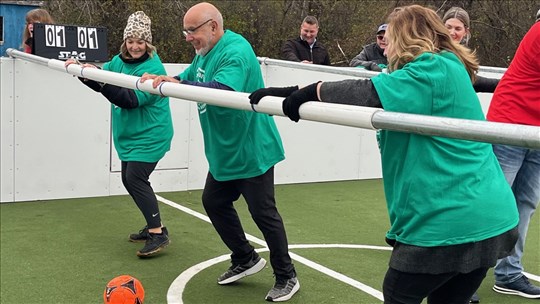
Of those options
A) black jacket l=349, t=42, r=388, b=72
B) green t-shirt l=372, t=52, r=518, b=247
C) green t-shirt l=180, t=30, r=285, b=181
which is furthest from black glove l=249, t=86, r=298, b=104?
black jacket l=349, t=42, r=388, b=72

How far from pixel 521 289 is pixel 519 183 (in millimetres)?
766

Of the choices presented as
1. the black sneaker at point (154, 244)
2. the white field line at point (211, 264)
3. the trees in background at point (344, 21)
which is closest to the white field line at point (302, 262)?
the white field line at point (211, 264)

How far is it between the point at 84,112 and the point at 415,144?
21.3 feet

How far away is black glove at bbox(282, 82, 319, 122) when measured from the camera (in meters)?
3.02

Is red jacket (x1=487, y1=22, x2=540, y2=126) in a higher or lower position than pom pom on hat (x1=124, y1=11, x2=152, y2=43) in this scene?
lower

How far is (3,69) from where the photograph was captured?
8562 mm

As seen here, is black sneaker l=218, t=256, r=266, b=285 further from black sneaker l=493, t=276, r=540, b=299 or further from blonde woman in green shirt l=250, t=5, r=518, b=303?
blonde woman in green shirt l=250, t=5, r=518, b=303

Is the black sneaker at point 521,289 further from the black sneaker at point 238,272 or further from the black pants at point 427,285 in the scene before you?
the black pants at point 427,285

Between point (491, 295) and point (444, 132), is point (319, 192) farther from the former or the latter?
point (444, 132)

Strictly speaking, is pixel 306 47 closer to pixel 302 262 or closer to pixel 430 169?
pixel 302 262

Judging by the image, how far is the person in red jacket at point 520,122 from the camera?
4.72 metres

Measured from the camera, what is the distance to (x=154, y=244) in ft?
21.5

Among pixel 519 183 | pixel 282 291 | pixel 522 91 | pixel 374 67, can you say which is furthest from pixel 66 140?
pixel 522 91

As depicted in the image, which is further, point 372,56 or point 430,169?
point 372,56
